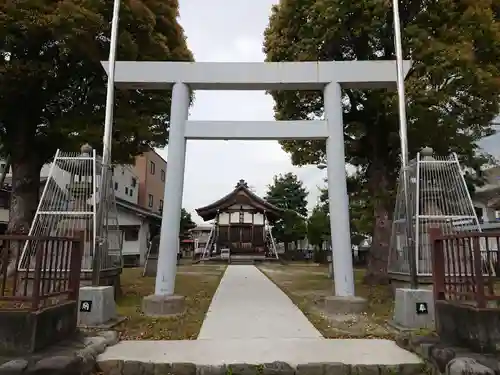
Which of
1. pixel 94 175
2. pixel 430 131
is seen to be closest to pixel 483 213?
pixel 430 131

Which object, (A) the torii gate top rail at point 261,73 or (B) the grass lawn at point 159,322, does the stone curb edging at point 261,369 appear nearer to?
(B) the grass lawn at point 159,322

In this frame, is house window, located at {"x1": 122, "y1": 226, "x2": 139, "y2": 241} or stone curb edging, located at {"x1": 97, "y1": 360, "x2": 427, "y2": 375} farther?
house window, located at {"x1": 122, "y1": 226, "x2": 139, "y2": 241}

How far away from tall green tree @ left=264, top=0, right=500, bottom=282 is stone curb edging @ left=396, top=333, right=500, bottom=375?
6.52m

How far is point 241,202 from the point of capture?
30.2 m

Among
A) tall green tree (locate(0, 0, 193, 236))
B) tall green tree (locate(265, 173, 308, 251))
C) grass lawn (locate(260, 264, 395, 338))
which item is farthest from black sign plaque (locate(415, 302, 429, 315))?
tall green tree (locate(265, 173, 308, 251))

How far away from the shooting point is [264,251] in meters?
29.1

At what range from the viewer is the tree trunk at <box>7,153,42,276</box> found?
12672 millimetres

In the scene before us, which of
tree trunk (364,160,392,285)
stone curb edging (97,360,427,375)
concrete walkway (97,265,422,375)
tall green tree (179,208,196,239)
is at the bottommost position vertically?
stone curb edging (97,360,427,375)

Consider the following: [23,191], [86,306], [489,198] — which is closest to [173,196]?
[86,306]

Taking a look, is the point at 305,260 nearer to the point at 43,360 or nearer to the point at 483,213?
the point at 483,213

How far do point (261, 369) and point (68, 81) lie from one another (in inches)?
447

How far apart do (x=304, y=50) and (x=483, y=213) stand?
1757 cm

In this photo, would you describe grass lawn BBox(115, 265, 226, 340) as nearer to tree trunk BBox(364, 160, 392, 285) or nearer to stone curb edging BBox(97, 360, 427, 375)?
stone curb edging BBox(97, 360, 427, 375)

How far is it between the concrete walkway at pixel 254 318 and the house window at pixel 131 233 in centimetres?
1712
